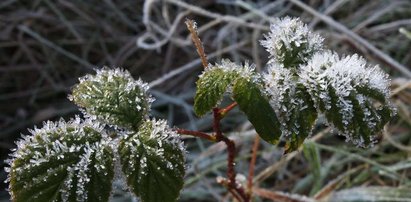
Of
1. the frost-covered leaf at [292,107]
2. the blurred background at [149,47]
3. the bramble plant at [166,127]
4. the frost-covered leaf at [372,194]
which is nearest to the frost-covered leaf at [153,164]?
the bramble plant at [166,127]

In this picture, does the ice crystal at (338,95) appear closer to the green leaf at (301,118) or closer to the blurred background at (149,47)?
the green leaf at (301,118)

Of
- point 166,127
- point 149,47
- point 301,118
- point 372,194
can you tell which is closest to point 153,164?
point 166,127

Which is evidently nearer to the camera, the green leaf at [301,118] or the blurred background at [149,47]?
the green leaf at [301,118]

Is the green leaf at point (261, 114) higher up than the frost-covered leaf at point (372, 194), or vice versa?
the frost-covered leaf at point (372, 194)

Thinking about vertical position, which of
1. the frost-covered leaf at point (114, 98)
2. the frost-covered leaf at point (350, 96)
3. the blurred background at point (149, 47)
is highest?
the blurred background at point (149, 47)

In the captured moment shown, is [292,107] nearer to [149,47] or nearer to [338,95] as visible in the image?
[338,95]

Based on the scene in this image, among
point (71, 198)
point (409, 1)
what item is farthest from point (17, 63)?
point (71, 198)
